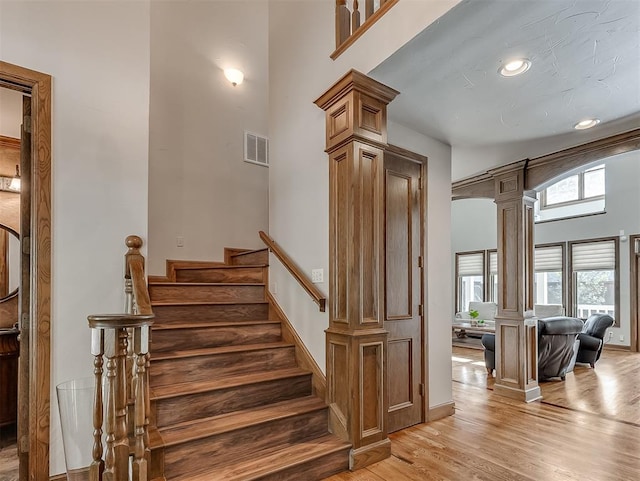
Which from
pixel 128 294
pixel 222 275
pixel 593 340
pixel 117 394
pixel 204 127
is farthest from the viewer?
pixel 593 340

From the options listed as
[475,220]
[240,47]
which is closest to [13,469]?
[240,47]

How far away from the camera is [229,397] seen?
269 centimetres

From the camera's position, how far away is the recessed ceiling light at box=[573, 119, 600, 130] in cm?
341

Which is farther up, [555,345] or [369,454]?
[555,345]

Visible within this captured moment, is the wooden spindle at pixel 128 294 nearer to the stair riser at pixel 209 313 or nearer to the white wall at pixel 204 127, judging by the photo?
the stair riser at pixel 209 313

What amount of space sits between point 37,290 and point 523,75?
11.1ft

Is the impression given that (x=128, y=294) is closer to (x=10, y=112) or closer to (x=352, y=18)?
(x=10, y=112)

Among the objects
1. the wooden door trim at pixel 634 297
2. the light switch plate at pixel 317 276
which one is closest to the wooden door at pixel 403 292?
the light switch plate at pixel 317 276

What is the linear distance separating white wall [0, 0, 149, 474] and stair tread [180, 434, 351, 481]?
94 cm

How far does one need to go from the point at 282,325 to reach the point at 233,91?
10.1ft

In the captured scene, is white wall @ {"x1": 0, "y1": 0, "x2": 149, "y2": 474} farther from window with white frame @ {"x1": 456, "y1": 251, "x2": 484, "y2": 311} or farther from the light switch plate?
window with white frame @ {"x1": 456, "y1": 251, "x2": 484, "y2": 311}

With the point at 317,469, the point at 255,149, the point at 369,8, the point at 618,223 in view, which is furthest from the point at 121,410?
the point at 618,223

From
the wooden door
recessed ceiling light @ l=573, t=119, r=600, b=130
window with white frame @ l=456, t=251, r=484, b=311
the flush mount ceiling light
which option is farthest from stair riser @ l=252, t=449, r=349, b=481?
window with white frame @ l=456, t=251, r=484, b=311

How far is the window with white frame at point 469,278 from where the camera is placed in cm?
1048
